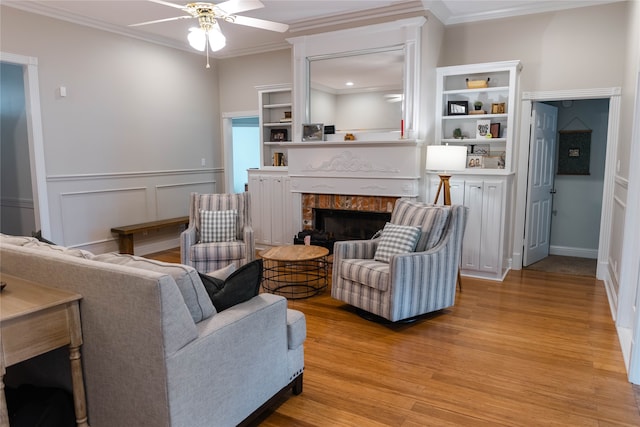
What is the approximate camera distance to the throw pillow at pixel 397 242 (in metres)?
3.56

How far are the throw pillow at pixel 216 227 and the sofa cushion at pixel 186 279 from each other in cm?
264

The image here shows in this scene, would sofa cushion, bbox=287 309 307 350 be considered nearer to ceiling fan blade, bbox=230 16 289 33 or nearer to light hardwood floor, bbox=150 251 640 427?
light hardwood floor, bbox=150 251 640 427

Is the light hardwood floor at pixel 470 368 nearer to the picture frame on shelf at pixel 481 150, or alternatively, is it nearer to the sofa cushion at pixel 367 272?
the sofa cushion at pixel 367 272

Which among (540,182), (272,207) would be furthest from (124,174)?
(540,182)

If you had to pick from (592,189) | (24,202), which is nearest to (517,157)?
(592,189)

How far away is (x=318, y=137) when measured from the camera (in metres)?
5.34

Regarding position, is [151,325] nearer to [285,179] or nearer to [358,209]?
[358,209]

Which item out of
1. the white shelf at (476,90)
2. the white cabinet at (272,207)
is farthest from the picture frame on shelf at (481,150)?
the white cabinet at (272,207)

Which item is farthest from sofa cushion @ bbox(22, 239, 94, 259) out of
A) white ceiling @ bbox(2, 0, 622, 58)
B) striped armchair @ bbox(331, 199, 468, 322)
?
white ceiling @ bbox(2, 0, 622, 58)

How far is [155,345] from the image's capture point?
1.65 metres

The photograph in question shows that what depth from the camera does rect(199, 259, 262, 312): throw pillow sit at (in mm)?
2076

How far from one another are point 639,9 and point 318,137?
3273 mm

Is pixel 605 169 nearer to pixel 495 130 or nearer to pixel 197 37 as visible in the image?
pixel 495 130

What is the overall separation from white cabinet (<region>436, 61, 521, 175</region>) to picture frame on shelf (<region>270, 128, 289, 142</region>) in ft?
7.54
